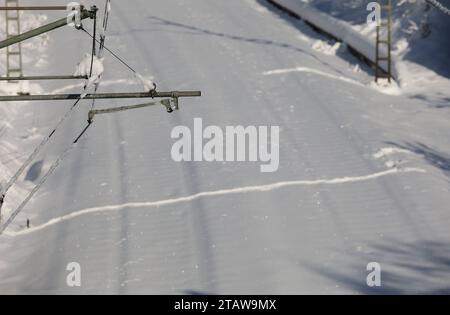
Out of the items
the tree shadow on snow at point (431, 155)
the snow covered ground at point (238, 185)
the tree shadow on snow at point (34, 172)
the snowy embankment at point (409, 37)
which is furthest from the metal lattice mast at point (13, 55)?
the tree shadow on snow at point (431, 155)

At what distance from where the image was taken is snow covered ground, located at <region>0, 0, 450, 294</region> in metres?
16.4

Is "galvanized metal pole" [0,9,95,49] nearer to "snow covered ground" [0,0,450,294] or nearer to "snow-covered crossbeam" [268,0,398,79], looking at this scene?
"snow covered ground" [0,0,450,294]

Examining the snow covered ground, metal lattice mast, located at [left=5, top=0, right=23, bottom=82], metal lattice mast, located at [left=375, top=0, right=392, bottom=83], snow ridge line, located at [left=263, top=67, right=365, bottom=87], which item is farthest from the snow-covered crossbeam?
metal lattice mast, located at [left=5, top=0, right=23, bottom=82]

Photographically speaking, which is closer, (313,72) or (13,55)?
(313,72)

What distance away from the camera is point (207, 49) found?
2916cm

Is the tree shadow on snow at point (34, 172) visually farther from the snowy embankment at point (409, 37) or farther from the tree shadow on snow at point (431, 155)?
the snowy embankment at point (409, 37)

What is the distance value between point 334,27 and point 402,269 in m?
14.8

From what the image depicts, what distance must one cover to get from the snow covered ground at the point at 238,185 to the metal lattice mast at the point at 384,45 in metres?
0.59

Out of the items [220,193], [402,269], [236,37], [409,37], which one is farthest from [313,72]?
[402,269]

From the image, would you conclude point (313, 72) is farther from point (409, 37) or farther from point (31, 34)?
point (31, 34)

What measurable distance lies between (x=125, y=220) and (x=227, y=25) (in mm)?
14084

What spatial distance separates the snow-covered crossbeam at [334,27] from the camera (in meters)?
28.4

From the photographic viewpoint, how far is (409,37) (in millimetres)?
28797
